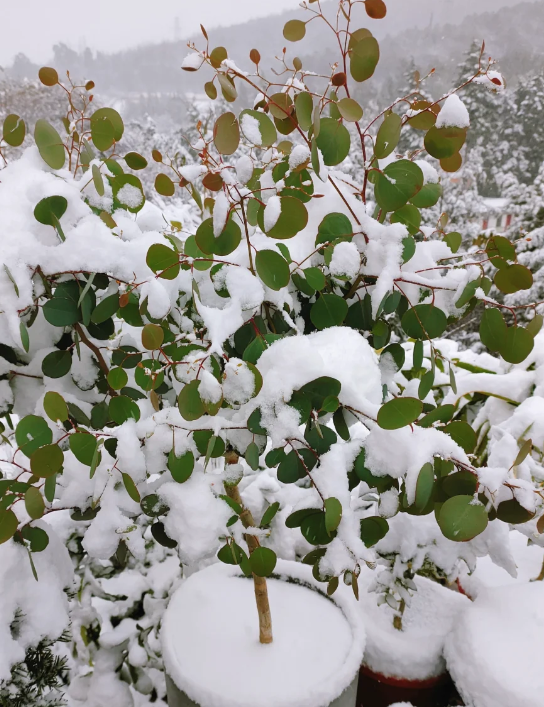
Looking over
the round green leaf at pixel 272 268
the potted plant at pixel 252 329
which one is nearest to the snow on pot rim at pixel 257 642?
the potted plant at pixel 252 329

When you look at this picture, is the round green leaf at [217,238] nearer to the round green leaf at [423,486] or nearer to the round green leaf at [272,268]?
the round green leaf at [272,268]

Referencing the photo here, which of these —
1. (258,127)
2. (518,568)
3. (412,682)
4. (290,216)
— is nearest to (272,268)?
(290,216)

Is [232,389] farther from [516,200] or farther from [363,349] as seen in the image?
[516,200]

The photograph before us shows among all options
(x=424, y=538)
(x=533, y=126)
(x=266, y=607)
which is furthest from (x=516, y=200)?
(x=533, y=126)

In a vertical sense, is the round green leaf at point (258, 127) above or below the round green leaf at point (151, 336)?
above

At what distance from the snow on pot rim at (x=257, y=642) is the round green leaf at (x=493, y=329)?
0.54 meters

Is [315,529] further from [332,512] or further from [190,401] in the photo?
[190,401]

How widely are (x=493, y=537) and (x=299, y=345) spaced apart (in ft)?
1.75

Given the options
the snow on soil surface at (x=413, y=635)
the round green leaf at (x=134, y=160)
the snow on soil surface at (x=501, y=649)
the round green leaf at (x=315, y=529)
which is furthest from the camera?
the snow on soil surface at (x=413, y=635)

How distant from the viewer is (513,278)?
462mm

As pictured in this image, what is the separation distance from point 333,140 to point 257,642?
0.77m

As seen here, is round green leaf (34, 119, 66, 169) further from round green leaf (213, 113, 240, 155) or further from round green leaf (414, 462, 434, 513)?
round green leaf (414, 462, 434, 513)

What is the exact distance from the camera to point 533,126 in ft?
37.3

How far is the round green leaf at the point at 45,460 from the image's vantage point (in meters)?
0.44
